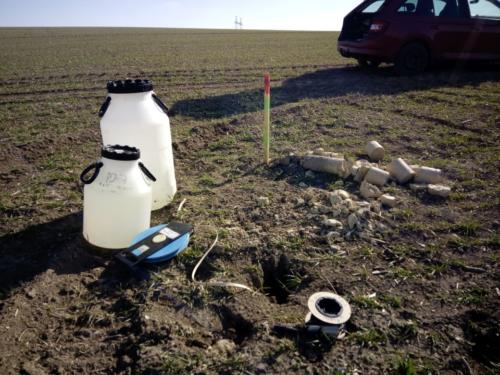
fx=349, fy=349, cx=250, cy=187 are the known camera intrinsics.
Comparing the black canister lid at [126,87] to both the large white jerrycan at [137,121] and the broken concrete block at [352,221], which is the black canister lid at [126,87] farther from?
the broken concrete block at [352,221]

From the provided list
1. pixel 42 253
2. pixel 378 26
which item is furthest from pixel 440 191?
pixel 378 26

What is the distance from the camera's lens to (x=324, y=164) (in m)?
3.71

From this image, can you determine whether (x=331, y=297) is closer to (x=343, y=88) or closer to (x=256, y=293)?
(x=256, y=293)

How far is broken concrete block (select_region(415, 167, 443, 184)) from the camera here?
11.4 feet

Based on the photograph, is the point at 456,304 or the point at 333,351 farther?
the point at 456,304

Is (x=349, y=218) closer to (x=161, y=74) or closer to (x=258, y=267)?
(x=258, y=267)

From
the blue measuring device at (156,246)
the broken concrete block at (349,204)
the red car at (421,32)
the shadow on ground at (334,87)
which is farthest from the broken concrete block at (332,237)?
the red car at (421,32)

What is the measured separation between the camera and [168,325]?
1.98 meters

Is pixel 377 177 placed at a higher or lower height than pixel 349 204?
higher

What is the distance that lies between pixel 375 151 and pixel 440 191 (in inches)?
37.3

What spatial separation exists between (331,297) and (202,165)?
260 cm

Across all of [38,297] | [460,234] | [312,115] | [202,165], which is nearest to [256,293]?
[38,297]

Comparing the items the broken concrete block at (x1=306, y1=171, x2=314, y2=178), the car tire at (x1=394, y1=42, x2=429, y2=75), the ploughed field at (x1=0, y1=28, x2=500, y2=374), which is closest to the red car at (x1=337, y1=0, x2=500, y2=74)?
the car tire at (x1=394, y1=42, x2=429, y2=75)

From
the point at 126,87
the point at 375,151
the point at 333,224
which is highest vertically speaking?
the point at 126,87
